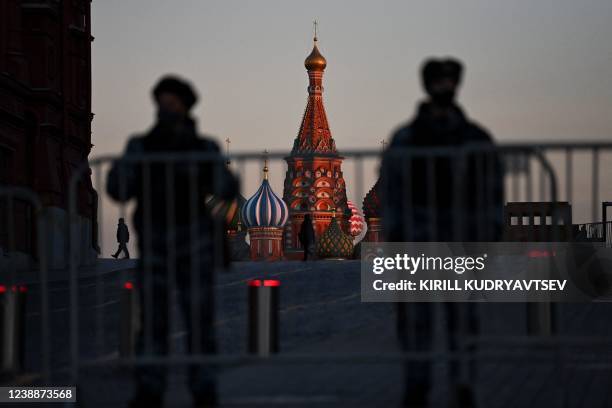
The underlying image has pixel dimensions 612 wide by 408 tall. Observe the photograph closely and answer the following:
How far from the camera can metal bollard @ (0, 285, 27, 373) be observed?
9789 mm

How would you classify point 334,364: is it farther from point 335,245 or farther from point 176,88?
point 335,245

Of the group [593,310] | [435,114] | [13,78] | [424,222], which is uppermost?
[13,78]

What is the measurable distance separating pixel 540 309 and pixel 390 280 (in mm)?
16297

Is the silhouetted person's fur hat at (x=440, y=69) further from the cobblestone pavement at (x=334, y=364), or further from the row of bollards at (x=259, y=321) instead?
the row of bollards at (x=259, y=321)

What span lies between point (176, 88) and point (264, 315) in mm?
3837

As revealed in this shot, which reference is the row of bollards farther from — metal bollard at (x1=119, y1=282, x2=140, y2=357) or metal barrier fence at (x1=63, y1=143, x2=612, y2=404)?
metal barrier fence at (x1=63, y1=143, x2=612, y2=404)

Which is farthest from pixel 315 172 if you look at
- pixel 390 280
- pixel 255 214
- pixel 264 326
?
pixel 264 326

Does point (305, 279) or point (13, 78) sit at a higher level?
point (13, 78)

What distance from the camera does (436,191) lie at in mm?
8000

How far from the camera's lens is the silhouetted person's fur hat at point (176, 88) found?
7953 millimetres

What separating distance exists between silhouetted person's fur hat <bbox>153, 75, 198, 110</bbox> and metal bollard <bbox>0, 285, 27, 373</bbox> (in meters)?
2.64

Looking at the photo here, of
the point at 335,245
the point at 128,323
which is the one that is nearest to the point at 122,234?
the point at 335,245

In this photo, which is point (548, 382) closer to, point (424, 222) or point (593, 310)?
point (424, 222)

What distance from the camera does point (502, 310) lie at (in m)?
9.05
